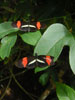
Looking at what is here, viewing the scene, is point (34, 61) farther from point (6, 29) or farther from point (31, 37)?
Result: point (6, 29)

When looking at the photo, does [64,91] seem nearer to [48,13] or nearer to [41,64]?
[41,64]

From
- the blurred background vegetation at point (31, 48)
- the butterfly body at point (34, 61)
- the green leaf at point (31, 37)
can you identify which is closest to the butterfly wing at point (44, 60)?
the butterfly body at point (34, 61)

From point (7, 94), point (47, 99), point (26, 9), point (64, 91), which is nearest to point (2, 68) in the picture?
point (7, 94)

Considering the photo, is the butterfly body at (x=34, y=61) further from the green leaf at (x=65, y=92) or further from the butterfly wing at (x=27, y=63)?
the green leaf at (x=65, y=92)

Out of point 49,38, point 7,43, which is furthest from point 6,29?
point 49,38

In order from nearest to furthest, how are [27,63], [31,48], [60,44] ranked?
[27,63] < [60,44] < [31,48]
